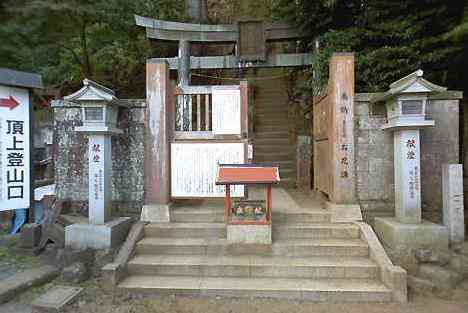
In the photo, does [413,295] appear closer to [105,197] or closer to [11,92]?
[105,197]

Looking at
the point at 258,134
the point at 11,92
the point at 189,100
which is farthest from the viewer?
the point at 258,134

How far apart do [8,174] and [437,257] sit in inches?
263

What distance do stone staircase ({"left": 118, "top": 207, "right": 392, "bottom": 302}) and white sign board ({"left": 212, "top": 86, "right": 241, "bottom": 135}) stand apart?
1925mm

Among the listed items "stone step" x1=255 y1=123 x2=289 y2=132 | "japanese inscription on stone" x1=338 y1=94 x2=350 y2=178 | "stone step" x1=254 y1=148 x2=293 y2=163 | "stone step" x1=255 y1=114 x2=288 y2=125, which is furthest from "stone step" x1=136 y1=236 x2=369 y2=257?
"stone step" x1=255 y1=114 x2=288 y2=125

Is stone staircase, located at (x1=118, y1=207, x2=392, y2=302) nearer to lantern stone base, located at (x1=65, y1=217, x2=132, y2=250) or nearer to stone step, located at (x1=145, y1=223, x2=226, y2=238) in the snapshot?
stone step, located at (x1=145, y1=223, x2=226, y2=238)

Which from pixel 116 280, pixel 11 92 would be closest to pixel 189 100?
pixel 11 92

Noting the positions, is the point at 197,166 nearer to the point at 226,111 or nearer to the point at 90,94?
the point at 226,111

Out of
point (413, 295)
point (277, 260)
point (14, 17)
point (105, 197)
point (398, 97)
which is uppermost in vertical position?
point (14, 17)

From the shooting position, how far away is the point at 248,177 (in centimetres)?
584

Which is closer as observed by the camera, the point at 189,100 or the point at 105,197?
the point at 105,197

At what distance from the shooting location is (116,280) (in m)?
5.21

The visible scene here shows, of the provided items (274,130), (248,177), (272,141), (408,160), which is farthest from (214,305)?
(274,130)

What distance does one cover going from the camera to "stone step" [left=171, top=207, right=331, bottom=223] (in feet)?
21.9

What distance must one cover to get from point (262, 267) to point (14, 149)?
4.05m
